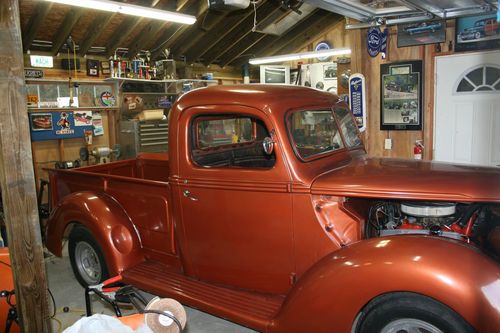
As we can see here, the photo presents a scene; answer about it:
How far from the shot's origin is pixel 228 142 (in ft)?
11.4

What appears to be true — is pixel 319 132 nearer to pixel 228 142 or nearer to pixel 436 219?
pixel 228 142

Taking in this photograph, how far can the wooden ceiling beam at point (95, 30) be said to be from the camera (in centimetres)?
667

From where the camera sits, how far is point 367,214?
268 cm

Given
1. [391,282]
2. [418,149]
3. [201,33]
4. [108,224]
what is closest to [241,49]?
[201,33]

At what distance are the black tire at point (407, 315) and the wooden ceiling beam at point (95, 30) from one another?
617 centimetres

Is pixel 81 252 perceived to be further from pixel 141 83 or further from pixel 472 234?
pixel 141 83

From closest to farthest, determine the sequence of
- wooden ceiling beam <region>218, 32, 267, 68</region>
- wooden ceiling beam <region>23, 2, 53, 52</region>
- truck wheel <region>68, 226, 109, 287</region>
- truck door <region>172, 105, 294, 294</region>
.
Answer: truck door <region>172, 105, 294, 294</region>, truck wheel <region>68, 226, 109, 287</region>, wooden ceiling beam <region>23, 2, 53, 52</region>, wooden ceiling beam <region>218, 32, 267, 68</region>

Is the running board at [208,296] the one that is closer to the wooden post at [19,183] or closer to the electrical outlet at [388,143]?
the wooden post at [19,183]

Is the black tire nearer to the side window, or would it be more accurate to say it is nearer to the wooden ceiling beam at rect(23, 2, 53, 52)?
the side window

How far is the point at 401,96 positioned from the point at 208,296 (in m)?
3.63

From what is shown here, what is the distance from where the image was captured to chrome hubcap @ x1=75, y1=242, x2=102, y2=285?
381 centimetres

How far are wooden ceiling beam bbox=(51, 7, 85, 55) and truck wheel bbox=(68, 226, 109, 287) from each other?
3967mm

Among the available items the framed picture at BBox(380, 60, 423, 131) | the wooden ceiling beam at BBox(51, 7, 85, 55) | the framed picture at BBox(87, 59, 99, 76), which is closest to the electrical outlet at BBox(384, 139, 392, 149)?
the framed picture at BBox(380, 60, 423, 131)

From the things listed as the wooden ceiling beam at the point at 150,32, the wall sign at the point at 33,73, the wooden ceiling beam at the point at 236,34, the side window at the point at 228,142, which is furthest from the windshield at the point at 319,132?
the wooden ceiling beam at the point at 236,34
